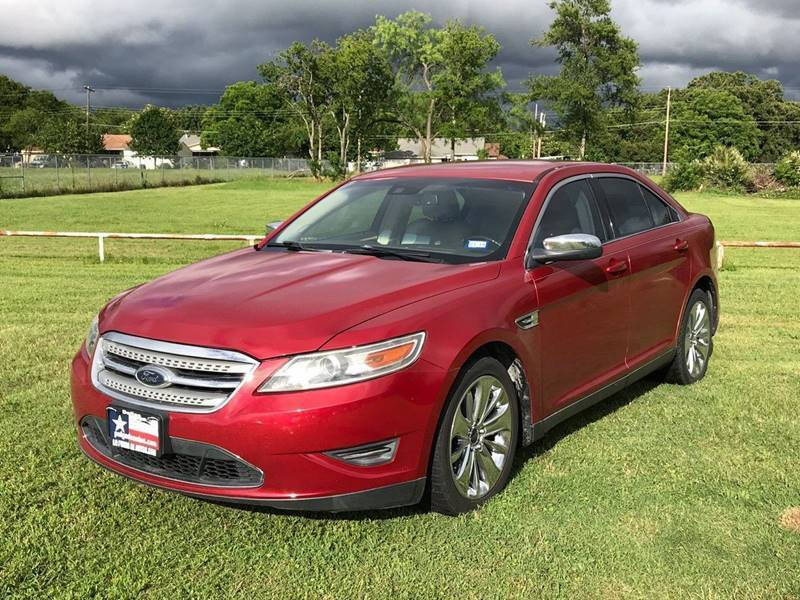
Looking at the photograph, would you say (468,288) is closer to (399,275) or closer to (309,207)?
(399,275)

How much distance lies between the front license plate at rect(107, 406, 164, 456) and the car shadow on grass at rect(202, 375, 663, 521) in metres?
0.35

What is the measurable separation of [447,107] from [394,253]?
272 ft

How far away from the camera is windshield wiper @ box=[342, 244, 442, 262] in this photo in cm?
418

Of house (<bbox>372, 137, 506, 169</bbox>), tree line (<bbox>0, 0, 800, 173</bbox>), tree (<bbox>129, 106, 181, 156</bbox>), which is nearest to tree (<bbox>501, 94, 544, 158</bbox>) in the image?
tree line (<bbox>0, 0, 800, 173</bbox>)

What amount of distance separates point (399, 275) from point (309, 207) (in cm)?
175

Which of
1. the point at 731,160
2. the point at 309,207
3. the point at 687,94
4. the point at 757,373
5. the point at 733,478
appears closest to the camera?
the point at 733,478

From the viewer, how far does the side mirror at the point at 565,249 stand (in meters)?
4.12

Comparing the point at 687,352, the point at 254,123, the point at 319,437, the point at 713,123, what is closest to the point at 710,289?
the point at 687,352

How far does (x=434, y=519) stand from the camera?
3695 millimetres

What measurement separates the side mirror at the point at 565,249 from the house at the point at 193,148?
120 m

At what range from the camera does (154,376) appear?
11.0 feet

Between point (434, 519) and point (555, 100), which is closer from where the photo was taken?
point (434, 519)

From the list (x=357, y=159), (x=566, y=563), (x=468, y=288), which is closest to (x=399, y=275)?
(x=468, y=288)

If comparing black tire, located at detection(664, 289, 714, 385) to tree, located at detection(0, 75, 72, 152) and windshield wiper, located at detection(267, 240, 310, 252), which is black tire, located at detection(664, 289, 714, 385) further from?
tree, located at detection(0, 75, 72, 152)
